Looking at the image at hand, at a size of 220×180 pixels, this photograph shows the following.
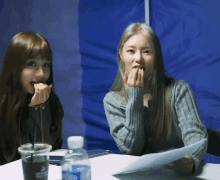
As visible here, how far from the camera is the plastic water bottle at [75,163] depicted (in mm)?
498

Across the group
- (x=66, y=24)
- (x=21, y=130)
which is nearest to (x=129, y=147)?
(x=21, y=130)

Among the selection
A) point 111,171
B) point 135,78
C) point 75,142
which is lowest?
point 111,171

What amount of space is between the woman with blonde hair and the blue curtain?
8cm

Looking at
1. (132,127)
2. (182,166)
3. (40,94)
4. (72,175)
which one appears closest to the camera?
(72,175)

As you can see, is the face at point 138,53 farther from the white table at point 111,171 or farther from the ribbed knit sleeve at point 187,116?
the white table at point 111,171

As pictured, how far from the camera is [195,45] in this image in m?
1.22

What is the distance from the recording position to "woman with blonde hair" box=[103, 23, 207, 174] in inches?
42.6

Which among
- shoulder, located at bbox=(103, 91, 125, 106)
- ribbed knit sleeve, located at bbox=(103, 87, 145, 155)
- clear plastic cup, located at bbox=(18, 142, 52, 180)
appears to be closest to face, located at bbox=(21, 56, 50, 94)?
shoulder, located at bbox=(103, 91, 125, 106)

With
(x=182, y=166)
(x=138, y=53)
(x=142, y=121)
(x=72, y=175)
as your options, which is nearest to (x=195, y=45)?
(x=138, y=53)

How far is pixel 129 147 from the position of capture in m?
1.09

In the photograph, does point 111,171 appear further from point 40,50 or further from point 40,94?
point 40,50

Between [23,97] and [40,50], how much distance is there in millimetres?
266

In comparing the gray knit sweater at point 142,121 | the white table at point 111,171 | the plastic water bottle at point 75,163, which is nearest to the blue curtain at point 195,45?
the gray knit sweater at point 142,121

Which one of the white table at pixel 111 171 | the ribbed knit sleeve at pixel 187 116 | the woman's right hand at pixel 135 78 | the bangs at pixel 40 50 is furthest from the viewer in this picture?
the bangs at pixel 40 50
